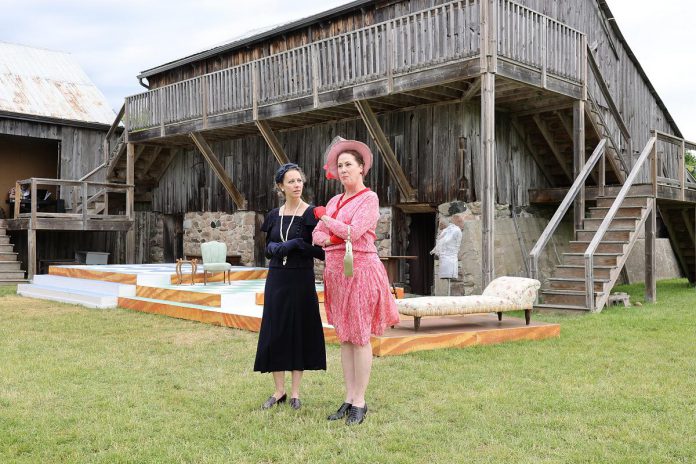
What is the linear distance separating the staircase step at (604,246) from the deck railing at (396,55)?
271cm

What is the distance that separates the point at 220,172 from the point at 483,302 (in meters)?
9.77

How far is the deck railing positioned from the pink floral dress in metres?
6.53

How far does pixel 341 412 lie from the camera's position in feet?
14.6

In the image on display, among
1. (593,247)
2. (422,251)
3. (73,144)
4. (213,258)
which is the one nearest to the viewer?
(593,247)

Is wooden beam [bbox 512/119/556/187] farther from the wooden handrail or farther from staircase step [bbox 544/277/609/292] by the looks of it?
staircase step [bbox 544/277/609/292]

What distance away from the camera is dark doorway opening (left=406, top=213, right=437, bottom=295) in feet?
45.1

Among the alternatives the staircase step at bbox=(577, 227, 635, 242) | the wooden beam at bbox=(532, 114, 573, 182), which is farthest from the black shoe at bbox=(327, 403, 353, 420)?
the wooden beam at bbox=(532, 114, 573, 182)

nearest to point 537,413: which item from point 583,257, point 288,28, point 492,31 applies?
point 583,257

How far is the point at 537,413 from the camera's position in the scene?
4531mm

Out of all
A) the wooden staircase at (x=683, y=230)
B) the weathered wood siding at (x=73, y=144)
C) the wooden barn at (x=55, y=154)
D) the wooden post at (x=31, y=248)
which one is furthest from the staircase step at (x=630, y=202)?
the weathered wood siding at (x=73, y=144)

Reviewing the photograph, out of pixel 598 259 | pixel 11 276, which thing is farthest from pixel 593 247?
pixel 11 276

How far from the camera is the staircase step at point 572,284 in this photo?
10039 mm

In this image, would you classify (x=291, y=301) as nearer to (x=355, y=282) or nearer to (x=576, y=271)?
(x=355, y=282)

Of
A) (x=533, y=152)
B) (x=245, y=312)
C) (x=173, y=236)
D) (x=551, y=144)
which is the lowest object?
(x=245, y=312)
